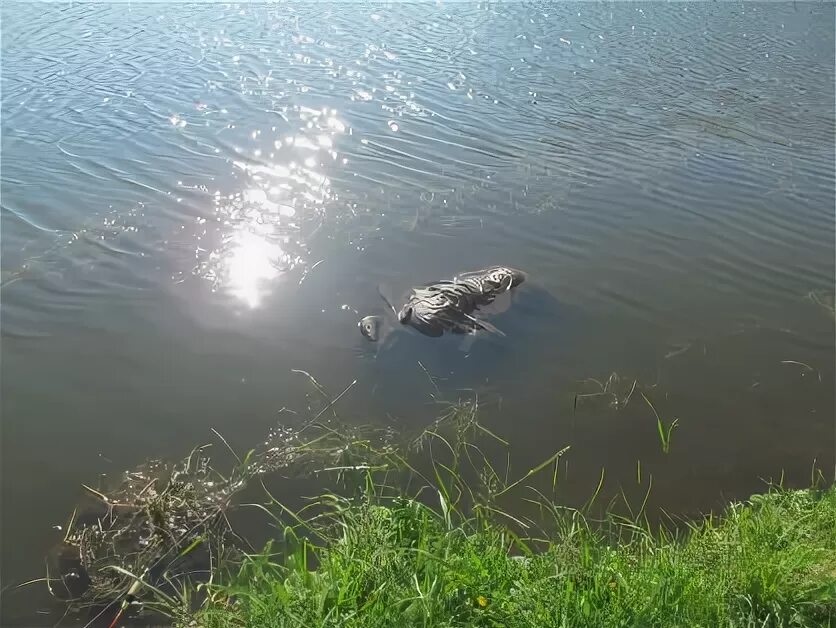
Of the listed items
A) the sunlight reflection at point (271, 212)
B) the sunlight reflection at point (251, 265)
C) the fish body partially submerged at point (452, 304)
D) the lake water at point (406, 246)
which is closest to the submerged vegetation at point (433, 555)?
the lake water at point (406, 246)

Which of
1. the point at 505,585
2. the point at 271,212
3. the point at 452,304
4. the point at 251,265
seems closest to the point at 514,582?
the point at 505,585

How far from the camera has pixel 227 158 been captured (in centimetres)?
918

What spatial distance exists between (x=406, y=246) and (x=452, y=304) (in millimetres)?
1504

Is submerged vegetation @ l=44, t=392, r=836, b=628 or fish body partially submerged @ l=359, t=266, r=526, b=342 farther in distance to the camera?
fish body partially submerged @ l=359, t=266, r=526, b=342

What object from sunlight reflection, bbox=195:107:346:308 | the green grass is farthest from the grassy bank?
sunlight reflection, bbox=195:107:346:308

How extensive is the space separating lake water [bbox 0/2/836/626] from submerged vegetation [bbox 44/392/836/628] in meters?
0.33

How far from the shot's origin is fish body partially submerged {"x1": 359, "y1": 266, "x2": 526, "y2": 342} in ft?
20.2

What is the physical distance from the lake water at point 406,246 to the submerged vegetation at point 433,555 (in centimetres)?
33

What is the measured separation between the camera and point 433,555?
3102 millimetres

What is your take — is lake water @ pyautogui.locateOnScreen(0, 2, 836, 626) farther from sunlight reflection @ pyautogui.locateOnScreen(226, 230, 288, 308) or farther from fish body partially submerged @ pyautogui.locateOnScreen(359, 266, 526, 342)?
fish body partially submerged @ pyautogui.locateOnScreen(359, 266, 526, 342)

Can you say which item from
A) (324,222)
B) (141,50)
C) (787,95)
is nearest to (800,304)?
(324,222)

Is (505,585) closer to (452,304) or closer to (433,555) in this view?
(433,555)

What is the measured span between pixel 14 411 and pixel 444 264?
14.2ft

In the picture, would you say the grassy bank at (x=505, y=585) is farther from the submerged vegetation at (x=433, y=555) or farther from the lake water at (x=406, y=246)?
the lake water at (x=406, y=246)
